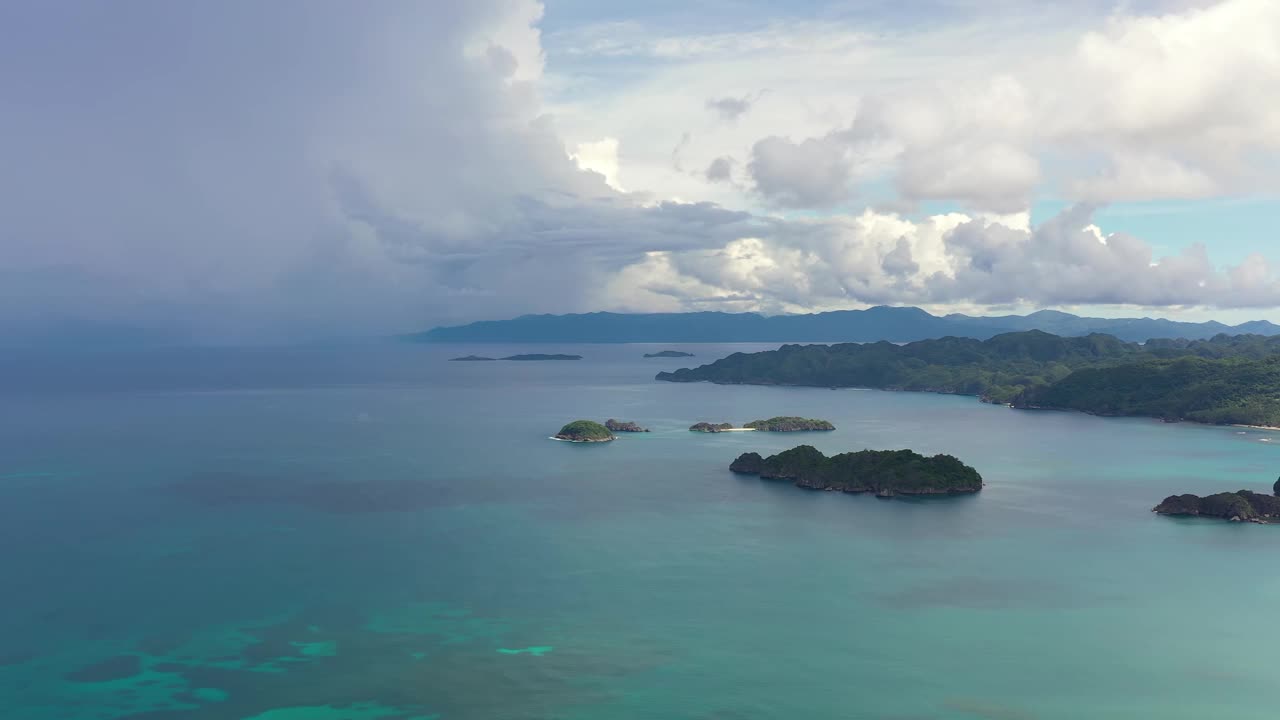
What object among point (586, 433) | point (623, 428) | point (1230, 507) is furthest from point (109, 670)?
point (623, 428)

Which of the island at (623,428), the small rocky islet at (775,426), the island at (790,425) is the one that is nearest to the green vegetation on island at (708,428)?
the small rocky islet at (775,426)

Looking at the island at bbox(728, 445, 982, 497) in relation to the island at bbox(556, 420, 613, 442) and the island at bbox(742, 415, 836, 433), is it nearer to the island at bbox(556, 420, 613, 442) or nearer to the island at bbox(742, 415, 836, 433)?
the island at bbox(556, 420, 613, 442)

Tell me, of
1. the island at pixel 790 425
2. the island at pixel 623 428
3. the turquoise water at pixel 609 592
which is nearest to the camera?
the turquoise water at pixel 609 592

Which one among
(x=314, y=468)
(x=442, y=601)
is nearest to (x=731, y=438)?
(x=314, y=468)

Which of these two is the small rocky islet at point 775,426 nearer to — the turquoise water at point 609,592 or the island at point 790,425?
the island at point 790,425

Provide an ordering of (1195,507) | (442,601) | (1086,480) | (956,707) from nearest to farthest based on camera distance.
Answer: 1. (956,707)
2. (442,601)
3. (1195,507)
4. (1086,480)

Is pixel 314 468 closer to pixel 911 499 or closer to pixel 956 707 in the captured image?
pixel 911 499

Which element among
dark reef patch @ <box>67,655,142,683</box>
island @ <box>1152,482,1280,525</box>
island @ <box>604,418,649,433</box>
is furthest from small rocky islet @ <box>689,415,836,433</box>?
dark reef patch @ <box>67,655,142,683</box>
